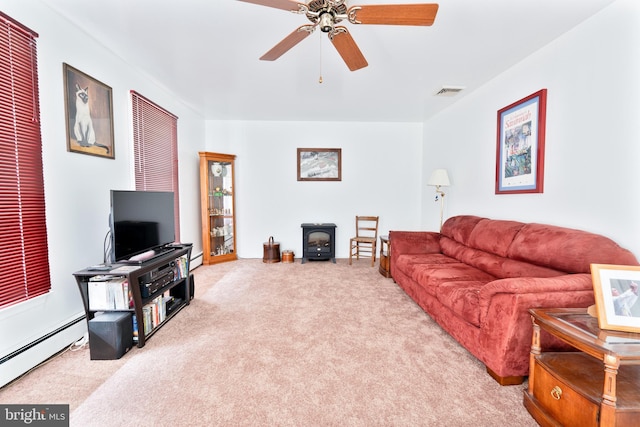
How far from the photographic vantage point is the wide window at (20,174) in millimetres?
1746

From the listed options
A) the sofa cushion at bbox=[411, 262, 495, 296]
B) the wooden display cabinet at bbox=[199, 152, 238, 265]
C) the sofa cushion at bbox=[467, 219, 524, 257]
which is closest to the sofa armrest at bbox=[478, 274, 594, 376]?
the sofa cushion at bbox=[411, 262, 495, 296]

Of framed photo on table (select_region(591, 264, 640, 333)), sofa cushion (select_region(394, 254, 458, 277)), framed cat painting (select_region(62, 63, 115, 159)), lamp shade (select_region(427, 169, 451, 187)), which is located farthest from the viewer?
lamp shade (select_region(427, 169, 451, 187))

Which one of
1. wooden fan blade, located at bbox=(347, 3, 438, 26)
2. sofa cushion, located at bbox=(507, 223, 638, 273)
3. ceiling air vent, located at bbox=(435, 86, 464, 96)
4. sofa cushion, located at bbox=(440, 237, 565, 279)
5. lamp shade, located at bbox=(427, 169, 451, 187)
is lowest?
sofa cushion, located at bbox=(440, 237, 565, 279)

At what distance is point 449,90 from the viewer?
139 inches

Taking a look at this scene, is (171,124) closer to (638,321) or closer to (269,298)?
(269,298)

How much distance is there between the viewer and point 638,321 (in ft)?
4.32

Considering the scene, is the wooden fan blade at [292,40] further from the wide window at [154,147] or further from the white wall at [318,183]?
the white wall at [318,183]

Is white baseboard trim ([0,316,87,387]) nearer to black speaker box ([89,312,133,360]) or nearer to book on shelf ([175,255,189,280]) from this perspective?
black speaker box ([89,312,133,360])

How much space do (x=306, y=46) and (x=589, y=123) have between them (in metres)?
2.49

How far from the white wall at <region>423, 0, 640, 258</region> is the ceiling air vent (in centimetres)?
39

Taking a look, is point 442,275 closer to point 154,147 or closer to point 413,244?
point 413,244

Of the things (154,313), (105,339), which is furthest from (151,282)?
(105,339)

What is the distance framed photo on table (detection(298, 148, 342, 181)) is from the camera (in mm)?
5207

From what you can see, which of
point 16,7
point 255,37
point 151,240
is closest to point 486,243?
point 255,37
